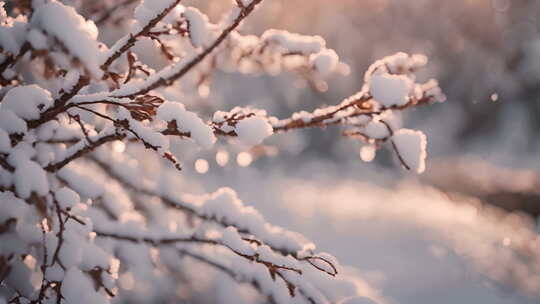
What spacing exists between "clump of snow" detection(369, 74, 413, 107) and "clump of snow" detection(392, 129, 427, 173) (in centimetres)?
16

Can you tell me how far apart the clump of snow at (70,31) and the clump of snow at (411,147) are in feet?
3.13

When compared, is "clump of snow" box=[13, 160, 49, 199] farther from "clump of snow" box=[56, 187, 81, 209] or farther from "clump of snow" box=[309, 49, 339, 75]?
"clump of snow" box=[309, 49, 339, 75]

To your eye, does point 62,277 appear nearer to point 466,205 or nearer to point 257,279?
point 257,279

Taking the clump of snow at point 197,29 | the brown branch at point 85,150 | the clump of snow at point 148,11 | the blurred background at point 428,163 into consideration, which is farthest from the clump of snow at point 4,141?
the blurred background at point 428,163

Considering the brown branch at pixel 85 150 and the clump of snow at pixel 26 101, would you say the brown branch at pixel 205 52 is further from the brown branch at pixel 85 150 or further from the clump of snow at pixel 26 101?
the clump of snow at pixel 26 101

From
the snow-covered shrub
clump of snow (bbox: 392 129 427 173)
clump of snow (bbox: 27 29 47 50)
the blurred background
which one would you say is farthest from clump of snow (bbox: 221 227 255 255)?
the blurred background

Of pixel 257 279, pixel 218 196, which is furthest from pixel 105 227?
pixel 257 279

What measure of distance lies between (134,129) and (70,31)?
0.36 metres

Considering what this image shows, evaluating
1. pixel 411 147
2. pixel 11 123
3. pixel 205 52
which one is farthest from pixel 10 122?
pixel 411 147

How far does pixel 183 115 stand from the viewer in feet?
3.99

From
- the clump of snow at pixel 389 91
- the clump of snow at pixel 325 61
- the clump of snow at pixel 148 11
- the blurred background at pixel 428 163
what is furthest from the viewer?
the blurred background at pixel 428 163

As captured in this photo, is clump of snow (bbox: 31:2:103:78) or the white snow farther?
the white snow

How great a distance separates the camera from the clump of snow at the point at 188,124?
120cm

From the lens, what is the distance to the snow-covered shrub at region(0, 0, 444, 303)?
1.17 meters
